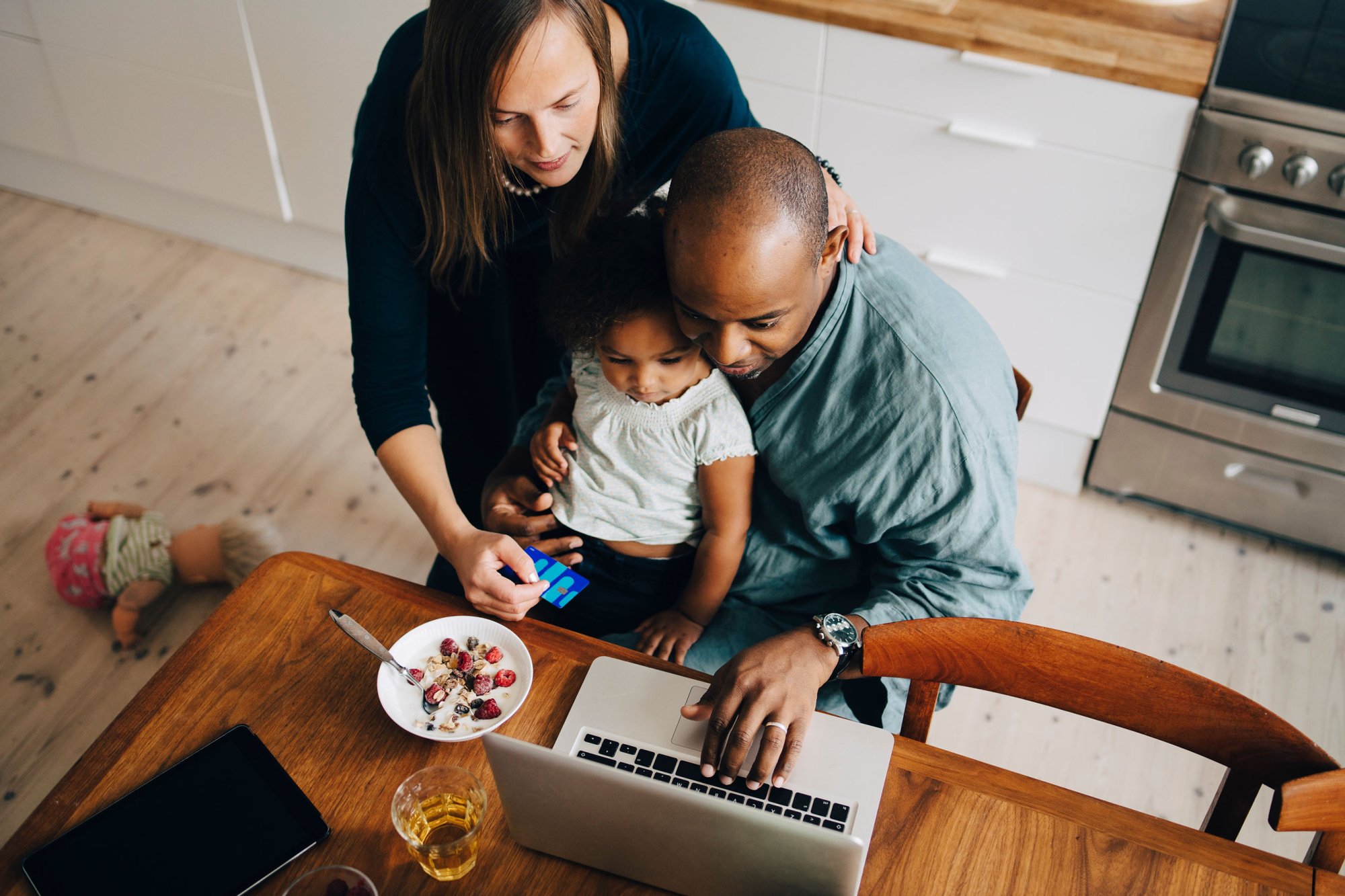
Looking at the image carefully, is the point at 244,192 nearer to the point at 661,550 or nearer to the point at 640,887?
the point at 661,550

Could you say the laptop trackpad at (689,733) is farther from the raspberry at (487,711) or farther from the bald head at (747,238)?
the bald head at (747,238)

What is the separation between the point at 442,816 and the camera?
0.96m

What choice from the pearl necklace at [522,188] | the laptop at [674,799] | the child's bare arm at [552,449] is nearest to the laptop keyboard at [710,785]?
the laptop at [674,799]

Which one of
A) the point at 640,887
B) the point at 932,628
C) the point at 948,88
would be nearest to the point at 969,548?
the point at 932,628

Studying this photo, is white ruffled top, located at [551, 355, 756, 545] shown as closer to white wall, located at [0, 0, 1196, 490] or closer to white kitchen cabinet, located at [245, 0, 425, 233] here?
white wall, located at [0, 0, 1196, 490]

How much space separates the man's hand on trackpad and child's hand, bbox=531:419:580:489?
459mm

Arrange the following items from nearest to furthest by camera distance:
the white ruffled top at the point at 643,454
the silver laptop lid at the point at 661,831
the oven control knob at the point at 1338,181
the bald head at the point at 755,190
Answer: the silver laptop lid at the point at 661,831 < the bald head at the point at 755,190 < the white ruffled top at the point at 643,454 < the oven control knob at the point at 1338,181

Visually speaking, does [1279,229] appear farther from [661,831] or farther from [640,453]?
[661,831]

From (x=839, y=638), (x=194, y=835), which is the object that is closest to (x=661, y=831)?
(x=839, y=638)

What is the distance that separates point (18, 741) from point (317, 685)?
1.19 m

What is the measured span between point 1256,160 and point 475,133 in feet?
4.50

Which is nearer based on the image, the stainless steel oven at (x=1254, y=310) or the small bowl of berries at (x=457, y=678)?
the small bowl of berries at (x=457, y=678)

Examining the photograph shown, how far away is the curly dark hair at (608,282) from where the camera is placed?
1184 millimetres

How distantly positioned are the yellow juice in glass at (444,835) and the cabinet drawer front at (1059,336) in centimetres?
155
